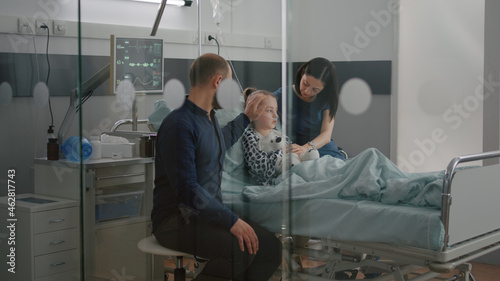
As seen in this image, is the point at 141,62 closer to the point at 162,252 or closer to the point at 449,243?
the point at 162,252

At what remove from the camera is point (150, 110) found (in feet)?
6.52

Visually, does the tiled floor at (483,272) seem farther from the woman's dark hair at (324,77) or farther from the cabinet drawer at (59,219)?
the cabinet drawer at (59,219)

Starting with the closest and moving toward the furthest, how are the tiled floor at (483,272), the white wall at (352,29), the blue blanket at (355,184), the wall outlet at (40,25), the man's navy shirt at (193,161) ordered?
the man's navy shirt at (193,161), the blue blanket at (355,184), the wall outlet at (40,25), the tiled floor at (483,272), the white wall at (352,29)

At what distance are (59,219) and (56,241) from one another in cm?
8

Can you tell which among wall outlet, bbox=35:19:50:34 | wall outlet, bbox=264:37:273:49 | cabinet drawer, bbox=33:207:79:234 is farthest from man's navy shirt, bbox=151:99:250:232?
wall outlet, bbox=35:19:50:34

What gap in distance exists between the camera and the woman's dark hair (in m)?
2.04

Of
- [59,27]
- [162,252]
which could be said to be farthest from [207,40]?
[162,252]

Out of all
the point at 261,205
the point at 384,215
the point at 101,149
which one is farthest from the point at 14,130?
the point at 384,215

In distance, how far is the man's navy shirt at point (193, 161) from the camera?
186 centimetres

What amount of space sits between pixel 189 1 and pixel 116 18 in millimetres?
279

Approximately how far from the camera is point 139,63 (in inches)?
78.7

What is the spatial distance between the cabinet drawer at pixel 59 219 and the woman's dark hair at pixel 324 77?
949 mm

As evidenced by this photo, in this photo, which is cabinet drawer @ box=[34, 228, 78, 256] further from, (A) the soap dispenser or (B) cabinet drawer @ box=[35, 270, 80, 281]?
(A) the soap dispenser

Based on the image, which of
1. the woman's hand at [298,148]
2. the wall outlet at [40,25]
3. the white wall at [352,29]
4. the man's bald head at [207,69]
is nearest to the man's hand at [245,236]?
the woman's hand at [298,148]
